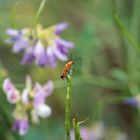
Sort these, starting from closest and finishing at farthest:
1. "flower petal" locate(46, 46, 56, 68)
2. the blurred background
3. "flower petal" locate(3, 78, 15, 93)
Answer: "flower petal" locate(3, 78, 15, 93), "flower petal" locate(46, 46, 56, 68), the blurred background

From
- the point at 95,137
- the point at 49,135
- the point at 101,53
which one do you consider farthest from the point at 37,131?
the point at 101,53

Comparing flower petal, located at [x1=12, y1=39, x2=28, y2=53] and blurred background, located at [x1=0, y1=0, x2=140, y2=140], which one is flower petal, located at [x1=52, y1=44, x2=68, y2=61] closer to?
flower petal, located at [x1=12, y1=39, x2=28, y2=53]

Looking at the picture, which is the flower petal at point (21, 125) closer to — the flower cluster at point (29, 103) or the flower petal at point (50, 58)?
the flower cluster at point (29, 103)

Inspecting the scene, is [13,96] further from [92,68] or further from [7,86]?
[92,68]

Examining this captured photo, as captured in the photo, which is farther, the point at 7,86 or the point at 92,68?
the point at 92,68

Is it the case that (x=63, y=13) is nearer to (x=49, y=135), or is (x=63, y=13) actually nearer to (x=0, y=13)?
(x=0, y=13)

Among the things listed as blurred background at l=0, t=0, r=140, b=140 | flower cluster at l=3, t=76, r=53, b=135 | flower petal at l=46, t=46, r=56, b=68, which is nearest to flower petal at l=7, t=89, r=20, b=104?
flower cluster at l=3, t=76, r=53, b=135

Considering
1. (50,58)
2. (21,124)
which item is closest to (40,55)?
(50,58)
